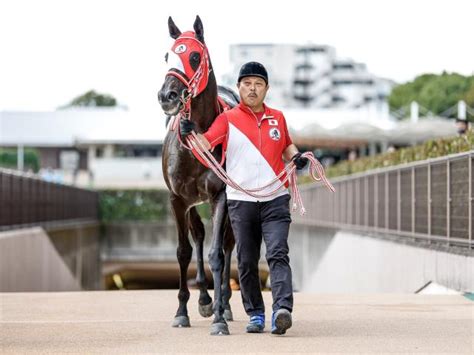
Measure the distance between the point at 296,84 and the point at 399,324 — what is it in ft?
514

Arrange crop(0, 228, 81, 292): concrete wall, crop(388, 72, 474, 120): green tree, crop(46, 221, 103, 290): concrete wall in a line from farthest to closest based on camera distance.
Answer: crop(388, 72, 474, 120): green tree < crop(46, 221, 103, 290): concrete wall < crop(0, 228, 81, 292): concrete wall

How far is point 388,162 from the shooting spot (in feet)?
73.4

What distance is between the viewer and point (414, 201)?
1806 centimetres

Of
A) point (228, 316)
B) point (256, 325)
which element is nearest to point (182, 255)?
point (228, 316)

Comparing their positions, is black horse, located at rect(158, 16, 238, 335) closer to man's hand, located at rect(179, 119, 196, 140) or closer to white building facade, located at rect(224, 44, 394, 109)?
man's hand, located at rect(179, 119, 196, 140)

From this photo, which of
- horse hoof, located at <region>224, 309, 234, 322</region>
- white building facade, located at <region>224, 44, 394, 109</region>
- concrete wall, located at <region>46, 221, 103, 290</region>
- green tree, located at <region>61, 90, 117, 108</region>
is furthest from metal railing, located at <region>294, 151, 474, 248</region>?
white building facade, located at <region>224, 44, 394, 109</region>

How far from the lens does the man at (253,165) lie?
912 centimetres

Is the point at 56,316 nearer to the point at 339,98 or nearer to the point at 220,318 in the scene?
the point at 220,318

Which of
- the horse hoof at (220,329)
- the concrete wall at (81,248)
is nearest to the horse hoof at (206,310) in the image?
the horse hoof at (220,329)

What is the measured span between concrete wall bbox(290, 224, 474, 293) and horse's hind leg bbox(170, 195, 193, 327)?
3817 mm

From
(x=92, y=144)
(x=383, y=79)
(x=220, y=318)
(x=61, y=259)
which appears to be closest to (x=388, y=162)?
(x=61, y=259)

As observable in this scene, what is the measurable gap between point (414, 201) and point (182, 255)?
25.8 feet

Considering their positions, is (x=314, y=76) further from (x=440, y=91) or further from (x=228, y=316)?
(x=228, y=316)

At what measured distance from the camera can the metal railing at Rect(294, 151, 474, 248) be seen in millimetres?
14570
